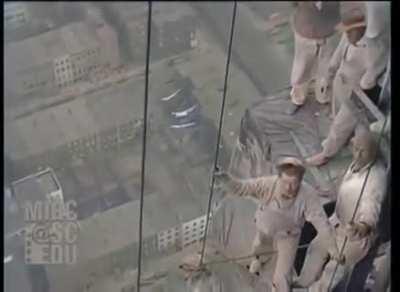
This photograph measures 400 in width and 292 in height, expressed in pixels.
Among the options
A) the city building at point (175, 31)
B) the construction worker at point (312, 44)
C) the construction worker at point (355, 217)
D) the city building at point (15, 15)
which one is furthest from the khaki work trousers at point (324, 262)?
the city building at point (15, 15)

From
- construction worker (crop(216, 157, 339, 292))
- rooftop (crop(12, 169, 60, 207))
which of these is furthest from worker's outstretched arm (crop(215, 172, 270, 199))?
rooftop (crop(12, 169, 60, 207))

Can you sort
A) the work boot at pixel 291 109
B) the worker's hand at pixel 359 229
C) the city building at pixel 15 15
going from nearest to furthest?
1. the city building at pixel 15 15
2. the work boot at pixel 291 109
3. the worker's hand at pixel 359 229

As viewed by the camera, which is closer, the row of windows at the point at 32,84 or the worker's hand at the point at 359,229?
the row of windows at the point at 32,84

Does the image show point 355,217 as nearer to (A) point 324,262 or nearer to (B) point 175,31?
(A) point 324,262

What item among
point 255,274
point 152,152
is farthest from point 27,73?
point 255,274

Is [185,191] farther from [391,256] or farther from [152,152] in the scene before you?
[391,256]

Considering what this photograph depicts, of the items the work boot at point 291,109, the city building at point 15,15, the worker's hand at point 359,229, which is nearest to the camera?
the city building at point 15,15

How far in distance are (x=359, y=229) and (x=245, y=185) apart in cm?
17

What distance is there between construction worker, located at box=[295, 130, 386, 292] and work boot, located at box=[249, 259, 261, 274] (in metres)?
0.06

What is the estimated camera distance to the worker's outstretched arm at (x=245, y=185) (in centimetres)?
130

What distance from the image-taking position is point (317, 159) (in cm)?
127

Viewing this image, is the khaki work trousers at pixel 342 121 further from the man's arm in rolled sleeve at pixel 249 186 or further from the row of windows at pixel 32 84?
the row of windows at pixel 32 84

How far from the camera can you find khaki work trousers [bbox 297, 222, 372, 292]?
54.0 inches

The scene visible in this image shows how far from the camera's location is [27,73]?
1.21 meters
